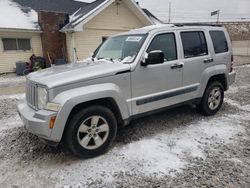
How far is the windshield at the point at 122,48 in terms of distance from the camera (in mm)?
3790

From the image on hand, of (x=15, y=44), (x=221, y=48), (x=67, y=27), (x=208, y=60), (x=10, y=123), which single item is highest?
(x=67, y=27)

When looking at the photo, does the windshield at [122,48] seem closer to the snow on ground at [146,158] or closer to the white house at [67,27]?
the snow on ground at [146,158]

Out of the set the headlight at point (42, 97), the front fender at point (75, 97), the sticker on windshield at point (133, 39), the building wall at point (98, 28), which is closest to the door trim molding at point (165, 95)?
the front fender at point (75, 97)

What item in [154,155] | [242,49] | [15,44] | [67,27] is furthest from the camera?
[242,49]

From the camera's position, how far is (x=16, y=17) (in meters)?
14.0

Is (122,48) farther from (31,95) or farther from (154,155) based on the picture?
(154,155)

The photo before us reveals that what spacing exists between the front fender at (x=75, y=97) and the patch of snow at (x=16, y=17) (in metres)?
12.0

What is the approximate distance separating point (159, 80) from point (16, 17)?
44.8 ft

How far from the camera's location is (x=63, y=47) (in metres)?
15.0

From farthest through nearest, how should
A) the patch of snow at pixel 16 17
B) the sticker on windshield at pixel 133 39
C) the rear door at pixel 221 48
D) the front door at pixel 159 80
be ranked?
1. the patch of snow at pixel 16 17
2. the rear door at pixel 221 48
3. the sticker on windshield at pixel 133 39
4. the front door at pixel 159 80

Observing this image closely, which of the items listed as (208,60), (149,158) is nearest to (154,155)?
(149,158)

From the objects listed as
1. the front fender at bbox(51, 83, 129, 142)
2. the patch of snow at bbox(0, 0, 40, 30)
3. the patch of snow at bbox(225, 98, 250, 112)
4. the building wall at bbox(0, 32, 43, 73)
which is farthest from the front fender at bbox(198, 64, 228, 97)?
the building wall at bbox(0, 32, 43, 73)

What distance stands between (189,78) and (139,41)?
4.40 ft

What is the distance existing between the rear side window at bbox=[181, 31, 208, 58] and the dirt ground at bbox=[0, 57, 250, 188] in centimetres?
150
